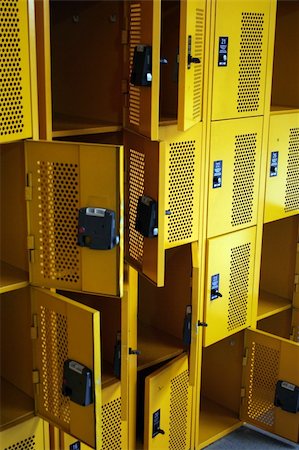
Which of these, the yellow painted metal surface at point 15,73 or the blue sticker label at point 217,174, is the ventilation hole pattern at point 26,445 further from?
the blue sticker label at point 217,174

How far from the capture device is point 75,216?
87.4 inches

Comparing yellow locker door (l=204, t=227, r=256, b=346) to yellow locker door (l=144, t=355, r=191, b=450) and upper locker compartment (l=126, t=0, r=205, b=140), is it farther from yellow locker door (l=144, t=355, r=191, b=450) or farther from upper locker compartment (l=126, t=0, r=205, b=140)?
upper locker compartment (l=126, t=0, r=205, b=140)

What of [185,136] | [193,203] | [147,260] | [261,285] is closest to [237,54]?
[185,136]

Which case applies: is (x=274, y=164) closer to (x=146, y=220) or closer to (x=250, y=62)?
(x=250, y=62)

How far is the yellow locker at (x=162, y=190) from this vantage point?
235 cm

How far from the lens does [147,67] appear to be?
215 centimetres

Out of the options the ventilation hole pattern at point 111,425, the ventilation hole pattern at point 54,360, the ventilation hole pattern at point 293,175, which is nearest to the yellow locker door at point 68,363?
the ventilation hole pattern at point 54,360

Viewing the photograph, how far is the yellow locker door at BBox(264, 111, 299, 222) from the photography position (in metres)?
3.22

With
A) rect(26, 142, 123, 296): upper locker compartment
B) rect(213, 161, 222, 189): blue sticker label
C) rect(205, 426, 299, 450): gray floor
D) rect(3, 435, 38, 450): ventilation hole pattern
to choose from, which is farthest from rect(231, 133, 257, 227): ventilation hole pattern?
rect(3, 435, 38, 450): ventilation hole pattern

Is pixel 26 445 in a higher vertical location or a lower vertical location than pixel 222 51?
lower

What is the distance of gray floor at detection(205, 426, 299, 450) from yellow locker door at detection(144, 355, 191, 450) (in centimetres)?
29

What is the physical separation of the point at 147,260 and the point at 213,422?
154 cm

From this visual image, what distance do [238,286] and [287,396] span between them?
68 centimetres

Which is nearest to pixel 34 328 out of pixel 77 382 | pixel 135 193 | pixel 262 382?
pixel 77 382
